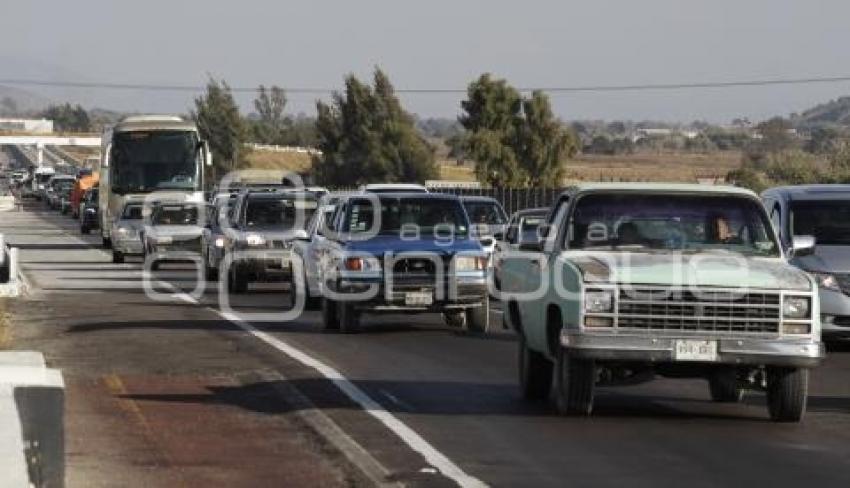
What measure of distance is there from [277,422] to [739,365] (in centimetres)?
354

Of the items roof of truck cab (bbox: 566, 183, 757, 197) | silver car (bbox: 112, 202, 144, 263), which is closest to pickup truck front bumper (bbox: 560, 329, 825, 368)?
roof of truck cab (bbox: 566, 183, 757, 197)

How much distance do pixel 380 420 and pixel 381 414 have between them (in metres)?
0.36

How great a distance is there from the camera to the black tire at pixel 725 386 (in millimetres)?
13523

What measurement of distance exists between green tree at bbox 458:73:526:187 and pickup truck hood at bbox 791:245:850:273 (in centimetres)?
4891

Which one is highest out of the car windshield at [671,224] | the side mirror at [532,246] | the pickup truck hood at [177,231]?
the car windshield at [671,224]

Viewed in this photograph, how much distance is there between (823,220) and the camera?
21.5 metres

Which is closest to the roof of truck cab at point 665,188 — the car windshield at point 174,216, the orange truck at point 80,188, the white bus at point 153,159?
the car windshield at point 174,216

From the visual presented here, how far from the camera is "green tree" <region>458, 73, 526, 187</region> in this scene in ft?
229

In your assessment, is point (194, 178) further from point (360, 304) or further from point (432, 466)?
point (432, 466)

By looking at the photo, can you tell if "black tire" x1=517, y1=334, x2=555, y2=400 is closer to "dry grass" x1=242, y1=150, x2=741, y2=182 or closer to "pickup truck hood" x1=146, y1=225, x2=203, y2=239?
"pickup truck hood" x1=146, y1=225, x2=203, y2=239

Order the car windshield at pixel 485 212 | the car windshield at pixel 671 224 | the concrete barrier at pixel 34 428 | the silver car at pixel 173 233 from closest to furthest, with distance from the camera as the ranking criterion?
the concrete barrier at pixel 34 428 → the car windshield at pixel 671 224 → the car windshield at pixel 485 212 → the silver car at pixel 173 233

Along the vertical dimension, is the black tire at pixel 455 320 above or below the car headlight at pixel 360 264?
below

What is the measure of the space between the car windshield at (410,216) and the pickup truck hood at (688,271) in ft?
30.0

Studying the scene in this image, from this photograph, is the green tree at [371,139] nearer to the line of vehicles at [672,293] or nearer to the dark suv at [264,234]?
the dark suv at [264,234]
